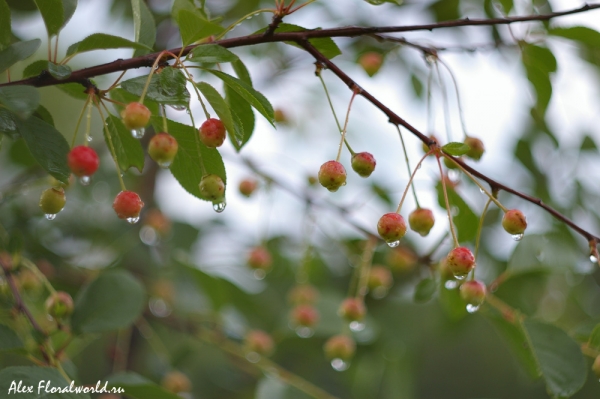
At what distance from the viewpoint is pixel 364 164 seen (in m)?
0.97

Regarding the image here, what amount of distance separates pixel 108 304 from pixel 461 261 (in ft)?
2.74

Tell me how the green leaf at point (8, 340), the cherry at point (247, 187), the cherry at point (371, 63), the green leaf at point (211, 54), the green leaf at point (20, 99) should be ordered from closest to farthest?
1. the green leaf at point (20, 99)
2. the green leaf at point (211, 54)
3. the green leaf at point (8, 340)
4. the cherry at point (371, 63)
5. the cherry at point (247, 187)

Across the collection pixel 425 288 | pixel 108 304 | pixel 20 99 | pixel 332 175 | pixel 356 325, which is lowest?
pixel 356 325

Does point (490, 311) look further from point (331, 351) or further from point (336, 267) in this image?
point (336, 267)

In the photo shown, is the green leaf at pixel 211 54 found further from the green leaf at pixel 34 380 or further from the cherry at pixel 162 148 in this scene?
the green leaf at pixel 34 380

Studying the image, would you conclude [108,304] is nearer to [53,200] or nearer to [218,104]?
[53,200]

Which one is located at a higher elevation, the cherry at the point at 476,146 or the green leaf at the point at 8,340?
the cherry at the point at 476,146

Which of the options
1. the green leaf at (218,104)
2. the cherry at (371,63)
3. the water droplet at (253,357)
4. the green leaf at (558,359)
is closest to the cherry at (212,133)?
the green leaf at (218,104)

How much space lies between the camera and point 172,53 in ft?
2.84

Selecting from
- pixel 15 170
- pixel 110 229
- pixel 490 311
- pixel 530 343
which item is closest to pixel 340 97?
pixel 110 229

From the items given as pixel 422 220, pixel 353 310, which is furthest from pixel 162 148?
pixel 353 310

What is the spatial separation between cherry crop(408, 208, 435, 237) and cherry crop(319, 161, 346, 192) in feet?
0.58

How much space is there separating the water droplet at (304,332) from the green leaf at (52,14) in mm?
1238

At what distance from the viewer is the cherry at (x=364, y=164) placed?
0.97 meters
